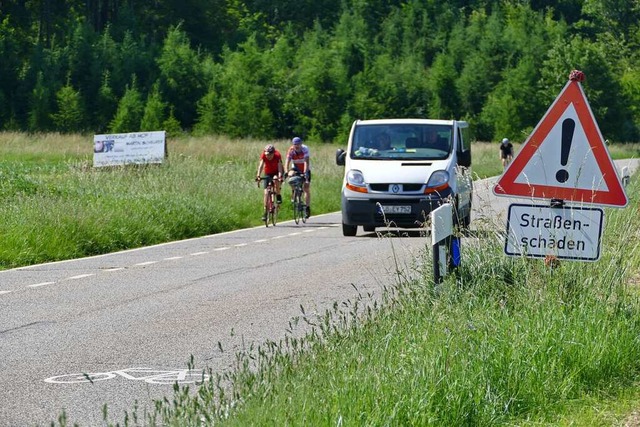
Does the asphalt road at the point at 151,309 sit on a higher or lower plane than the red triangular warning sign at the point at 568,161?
lower

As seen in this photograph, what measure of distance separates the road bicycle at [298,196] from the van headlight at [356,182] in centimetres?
430

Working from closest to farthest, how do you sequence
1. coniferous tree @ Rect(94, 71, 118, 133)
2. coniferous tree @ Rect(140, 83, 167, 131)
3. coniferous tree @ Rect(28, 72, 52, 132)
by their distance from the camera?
1. coniferous tree @ Rect(140, 83, 167, 131)
2. coniferous tree @ Rect(28, 72, 52, 132)
3. coniferous tree @ Rect(94, 71, 118, 133)

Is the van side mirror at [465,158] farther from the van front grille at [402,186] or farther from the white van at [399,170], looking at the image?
the van front grille at [402,186]

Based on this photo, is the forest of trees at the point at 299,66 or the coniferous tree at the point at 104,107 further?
the forest of trees at the point at 299,66

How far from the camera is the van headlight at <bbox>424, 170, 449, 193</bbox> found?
22.1 metres

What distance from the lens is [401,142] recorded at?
23.3 meters

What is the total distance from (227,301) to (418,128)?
429 inches

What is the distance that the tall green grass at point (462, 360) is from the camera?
5.91m

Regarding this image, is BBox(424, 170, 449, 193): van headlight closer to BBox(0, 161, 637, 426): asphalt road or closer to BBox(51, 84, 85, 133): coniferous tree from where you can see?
BBox(0, 161, 637, 426): asphalt road

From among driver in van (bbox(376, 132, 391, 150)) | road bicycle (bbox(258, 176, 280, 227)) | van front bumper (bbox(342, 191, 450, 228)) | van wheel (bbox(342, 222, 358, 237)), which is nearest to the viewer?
van front bumper (bbox(342, 191, 450, 228))

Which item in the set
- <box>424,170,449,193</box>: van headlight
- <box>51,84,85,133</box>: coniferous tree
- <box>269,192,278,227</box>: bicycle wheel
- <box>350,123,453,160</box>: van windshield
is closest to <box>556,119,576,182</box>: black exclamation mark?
<box>424,170,449,193</box>: van headlight

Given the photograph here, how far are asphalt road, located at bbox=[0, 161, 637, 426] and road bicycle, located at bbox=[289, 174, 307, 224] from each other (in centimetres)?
540

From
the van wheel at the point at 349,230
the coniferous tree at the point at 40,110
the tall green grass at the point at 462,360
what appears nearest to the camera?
the tall green grass at the point at 462,360

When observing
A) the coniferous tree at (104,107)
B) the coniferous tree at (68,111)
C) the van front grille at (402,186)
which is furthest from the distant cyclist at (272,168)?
the coniferous tree at (104,107)
